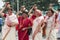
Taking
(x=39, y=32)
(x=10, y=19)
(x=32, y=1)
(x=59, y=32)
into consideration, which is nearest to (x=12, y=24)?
(x=10, y=19)

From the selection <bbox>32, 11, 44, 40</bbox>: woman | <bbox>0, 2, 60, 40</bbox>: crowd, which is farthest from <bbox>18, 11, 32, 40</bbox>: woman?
<bbox>32, 11, 44, 40</bbox>: woman

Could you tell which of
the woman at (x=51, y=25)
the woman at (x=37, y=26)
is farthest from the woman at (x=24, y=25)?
the woman at (x=51, y=25)

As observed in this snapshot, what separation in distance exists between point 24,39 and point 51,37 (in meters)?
0.91

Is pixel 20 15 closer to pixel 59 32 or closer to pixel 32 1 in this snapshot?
pixel 59 32

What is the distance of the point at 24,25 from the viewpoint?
1096cm

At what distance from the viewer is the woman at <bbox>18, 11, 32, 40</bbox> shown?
10.9 metres

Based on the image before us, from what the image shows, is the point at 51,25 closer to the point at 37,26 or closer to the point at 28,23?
the point at 37,26

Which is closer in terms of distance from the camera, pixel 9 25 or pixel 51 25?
pixel 9 25

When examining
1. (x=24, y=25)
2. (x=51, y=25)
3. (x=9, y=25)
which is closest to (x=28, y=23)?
(x=24, y=25)

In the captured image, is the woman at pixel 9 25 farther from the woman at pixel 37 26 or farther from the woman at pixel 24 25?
the woman at pixel 37 26

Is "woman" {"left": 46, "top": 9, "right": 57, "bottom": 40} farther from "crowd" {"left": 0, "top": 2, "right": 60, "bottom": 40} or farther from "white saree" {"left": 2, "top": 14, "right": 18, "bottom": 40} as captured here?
"white saree" {"left": 2, "top": 14, "right": 18, "bottom": 40}

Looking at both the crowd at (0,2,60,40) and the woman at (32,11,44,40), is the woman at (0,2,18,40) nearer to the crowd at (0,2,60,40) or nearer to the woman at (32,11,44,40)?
the crowd at (0,2,60,40)

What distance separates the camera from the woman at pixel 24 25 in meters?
10.9

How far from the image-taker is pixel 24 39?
11.2 metres
